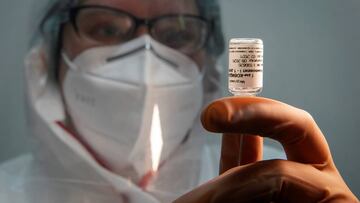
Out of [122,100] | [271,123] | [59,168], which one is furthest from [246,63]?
[59,168]

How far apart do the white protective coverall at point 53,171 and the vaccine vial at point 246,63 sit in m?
0.53

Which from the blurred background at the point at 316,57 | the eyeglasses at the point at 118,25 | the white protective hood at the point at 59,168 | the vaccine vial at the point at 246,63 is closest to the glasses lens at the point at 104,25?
the eyeglasses at the point at 118,25

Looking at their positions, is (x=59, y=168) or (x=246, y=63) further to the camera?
(x=59, y=168)

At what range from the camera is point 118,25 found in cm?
110

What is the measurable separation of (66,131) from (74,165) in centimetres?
8

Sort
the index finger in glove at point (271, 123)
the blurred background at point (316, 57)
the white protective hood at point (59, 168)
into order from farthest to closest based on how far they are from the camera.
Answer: the blurred background at point (316, 57) < the white protective hood at point (59, 168) < the index finger in glove at point (271, 123)

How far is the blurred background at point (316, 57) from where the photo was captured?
1165 millimetres

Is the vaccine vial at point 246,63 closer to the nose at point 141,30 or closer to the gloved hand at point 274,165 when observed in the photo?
the gloved hand at point 274,165

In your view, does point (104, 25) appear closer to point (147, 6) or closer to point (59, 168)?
point (147, 6)

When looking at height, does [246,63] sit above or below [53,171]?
above

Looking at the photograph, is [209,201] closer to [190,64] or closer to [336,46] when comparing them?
[190,64]

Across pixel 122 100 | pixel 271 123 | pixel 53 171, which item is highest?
pixel 271 123

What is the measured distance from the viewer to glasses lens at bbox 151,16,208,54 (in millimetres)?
1117

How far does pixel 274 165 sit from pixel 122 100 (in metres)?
0.52
